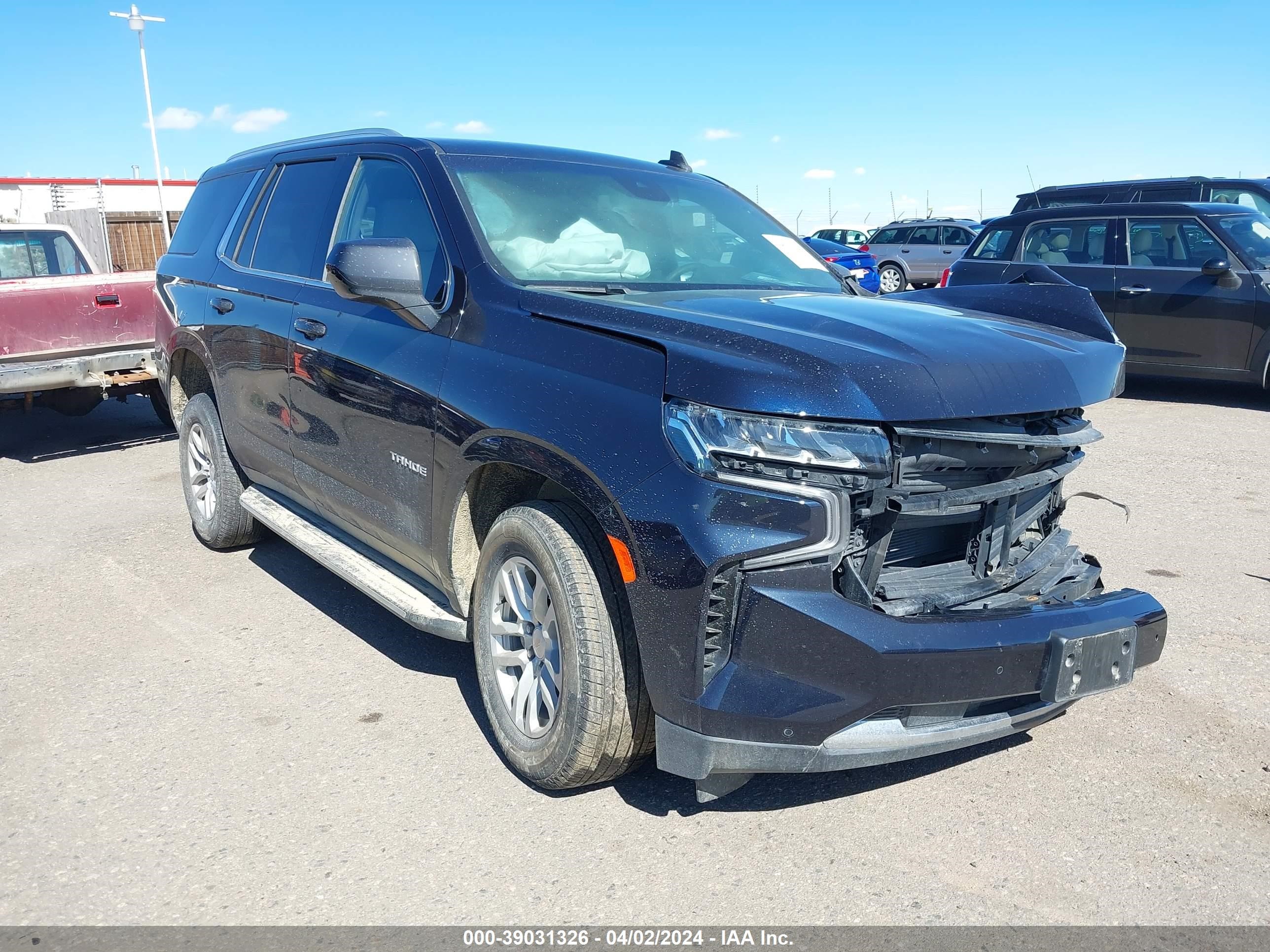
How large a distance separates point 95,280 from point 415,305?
618 cm

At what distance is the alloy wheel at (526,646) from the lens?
3031mm

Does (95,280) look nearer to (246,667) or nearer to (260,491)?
(260,491)

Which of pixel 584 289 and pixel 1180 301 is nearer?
pixel 584 289

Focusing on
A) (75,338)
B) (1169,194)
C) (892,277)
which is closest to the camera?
(75,338)

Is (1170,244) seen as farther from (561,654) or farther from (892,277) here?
(892,277)

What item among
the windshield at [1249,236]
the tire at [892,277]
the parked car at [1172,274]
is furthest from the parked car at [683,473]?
the tire at [892,277]

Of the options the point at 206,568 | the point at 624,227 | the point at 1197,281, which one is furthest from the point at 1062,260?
the point at 206,568

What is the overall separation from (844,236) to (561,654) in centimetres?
2876

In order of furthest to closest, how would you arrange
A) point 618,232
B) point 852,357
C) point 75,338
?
point 75,338
point 618,232
point 852,357

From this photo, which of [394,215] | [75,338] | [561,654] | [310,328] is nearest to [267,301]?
[310,328]

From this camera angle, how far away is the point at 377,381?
3627mm

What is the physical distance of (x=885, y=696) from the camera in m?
2.51

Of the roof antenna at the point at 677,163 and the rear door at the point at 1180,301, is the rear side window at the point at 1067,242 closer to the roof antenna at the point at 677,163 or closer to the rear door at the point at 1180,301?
the rear door at the point at 1180,301

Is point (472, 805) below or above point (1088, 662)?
below
